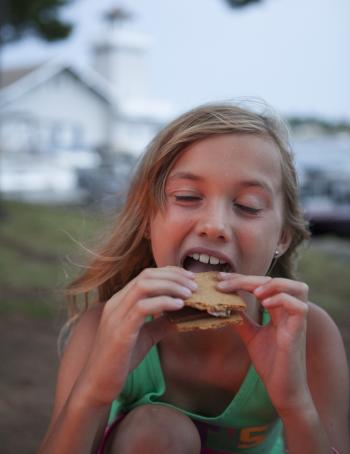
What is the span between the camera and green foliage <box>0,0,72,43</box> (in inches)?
628

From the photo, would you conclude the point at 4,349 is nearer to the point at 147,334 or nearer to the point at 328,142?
the point at 147,334

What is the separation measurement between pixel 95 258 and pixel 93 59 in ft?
148

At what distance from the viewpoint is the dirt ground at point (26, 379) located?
3.33m

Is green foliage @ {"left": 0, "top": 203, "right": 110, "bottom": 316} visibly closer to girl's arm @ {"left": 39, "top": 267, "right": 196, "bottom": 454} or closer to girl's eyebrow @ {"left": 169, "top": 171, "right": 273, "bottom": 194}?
girl's eyebrow @ {"left": 169, "top": 171, "right": 273, "bottom": 194}

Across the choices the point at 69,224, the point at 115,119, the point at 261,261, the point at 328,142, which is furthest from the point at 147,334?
the point at 115,119

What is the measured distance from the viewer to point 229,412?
6.84 feet

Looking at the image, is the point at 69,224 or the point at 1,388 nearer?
the point at 1,388

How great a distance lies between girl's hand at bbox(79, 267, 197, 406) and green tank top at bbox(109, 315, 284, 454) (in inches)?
13.3

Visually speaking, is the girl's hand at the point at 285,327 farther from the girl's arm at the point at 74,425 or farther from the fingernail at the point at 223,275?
the girl's arm at the point at 74,425

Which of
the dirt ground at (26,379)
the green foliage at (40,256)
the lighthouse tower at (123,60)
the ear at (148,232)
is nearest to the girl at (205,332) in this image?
the ear at (148,232)

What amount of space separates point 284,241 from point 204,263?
1.36 ft

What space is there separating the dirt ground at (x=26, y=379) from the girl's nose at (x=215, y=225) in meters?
1.81

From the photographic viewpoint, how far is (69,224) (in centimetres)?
1173

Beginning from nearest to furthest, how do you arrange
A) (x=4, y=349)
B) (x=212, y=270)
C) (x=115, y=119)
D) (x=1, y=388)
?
(x=212, y=270) → (x=1, y=388) → (x=4, y=349) → (x=115, y=119)
